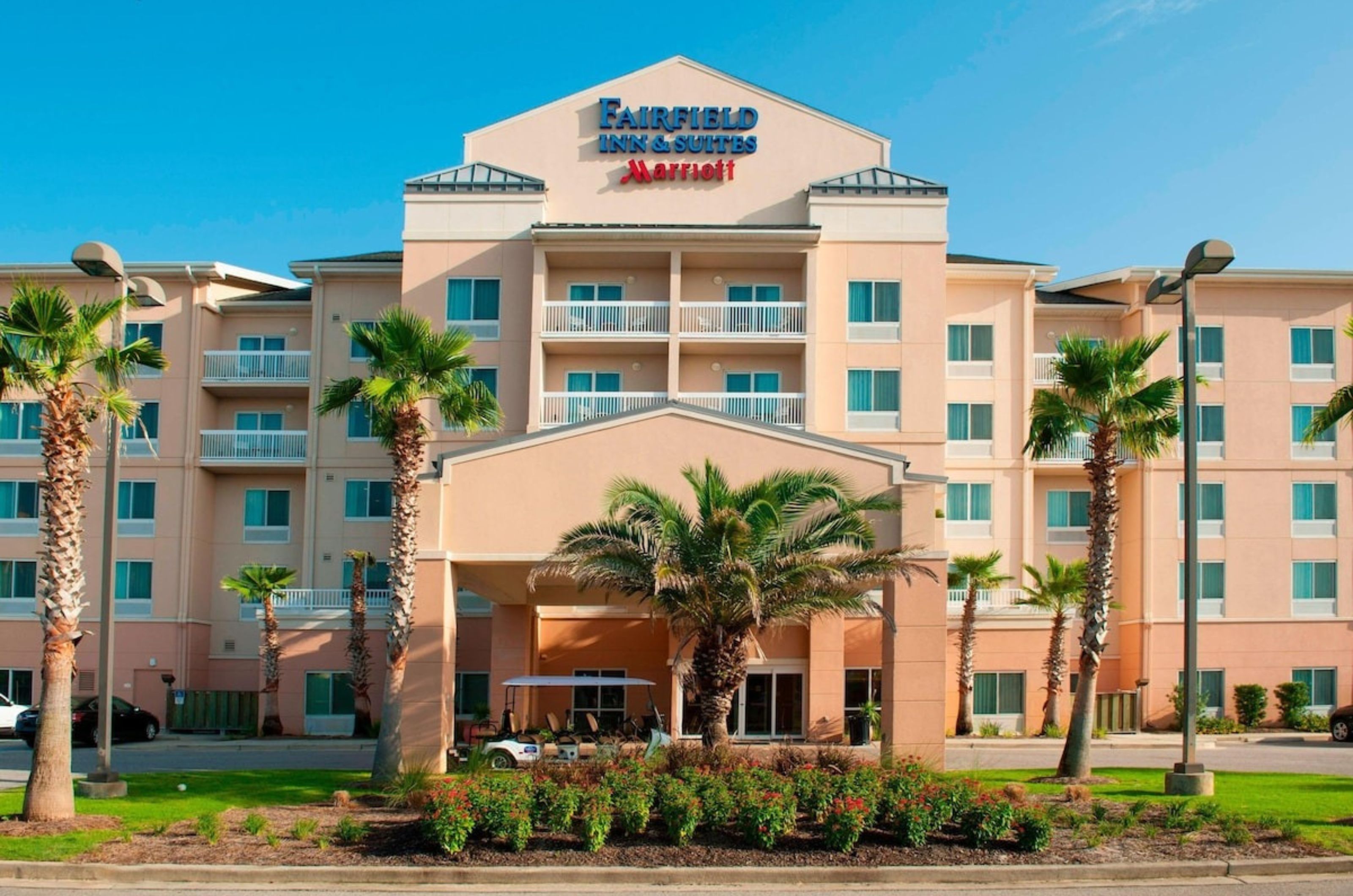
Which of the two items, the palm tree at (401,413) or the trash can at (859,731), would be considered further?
the trash can at (859,731)

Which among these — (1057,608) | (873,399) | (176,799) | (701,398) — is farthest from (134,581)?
(1057,608)

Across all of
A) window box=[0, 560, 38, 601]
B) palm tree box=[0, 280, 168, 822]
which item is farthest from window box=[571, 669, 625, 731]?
palm tree box=[0, 280, 168, 822]

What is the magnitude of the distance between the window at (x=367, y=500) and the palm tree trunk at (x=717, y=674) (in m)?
22.9

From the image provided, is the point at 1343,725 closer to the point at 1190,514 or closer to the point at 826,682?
the point at 826,682

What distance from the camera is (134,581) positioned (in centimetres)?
4169

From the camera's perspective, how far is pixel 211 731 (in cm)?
3953

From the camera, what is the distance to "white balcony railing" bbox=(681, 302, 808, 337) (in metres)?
38.3

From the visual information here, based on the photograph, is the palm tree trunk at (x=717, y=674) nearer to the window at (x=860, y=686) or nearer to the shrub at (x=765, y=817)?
the shrub at (x=765, y=817)

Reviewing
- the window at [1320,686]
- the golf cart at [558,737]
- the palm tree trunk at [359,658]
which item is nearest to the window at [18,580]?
the palm tree trunk at [359,658]

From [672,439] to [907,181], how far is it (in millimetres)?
18721

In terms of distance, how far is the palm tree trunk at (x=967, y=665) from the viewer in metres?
36.6

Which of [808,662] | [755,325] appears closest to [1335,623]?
[808,662]

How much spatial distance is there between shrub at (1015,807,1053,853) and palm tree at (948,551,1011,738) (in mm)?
21156

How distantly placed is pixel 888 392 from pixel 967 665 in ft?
27.0
